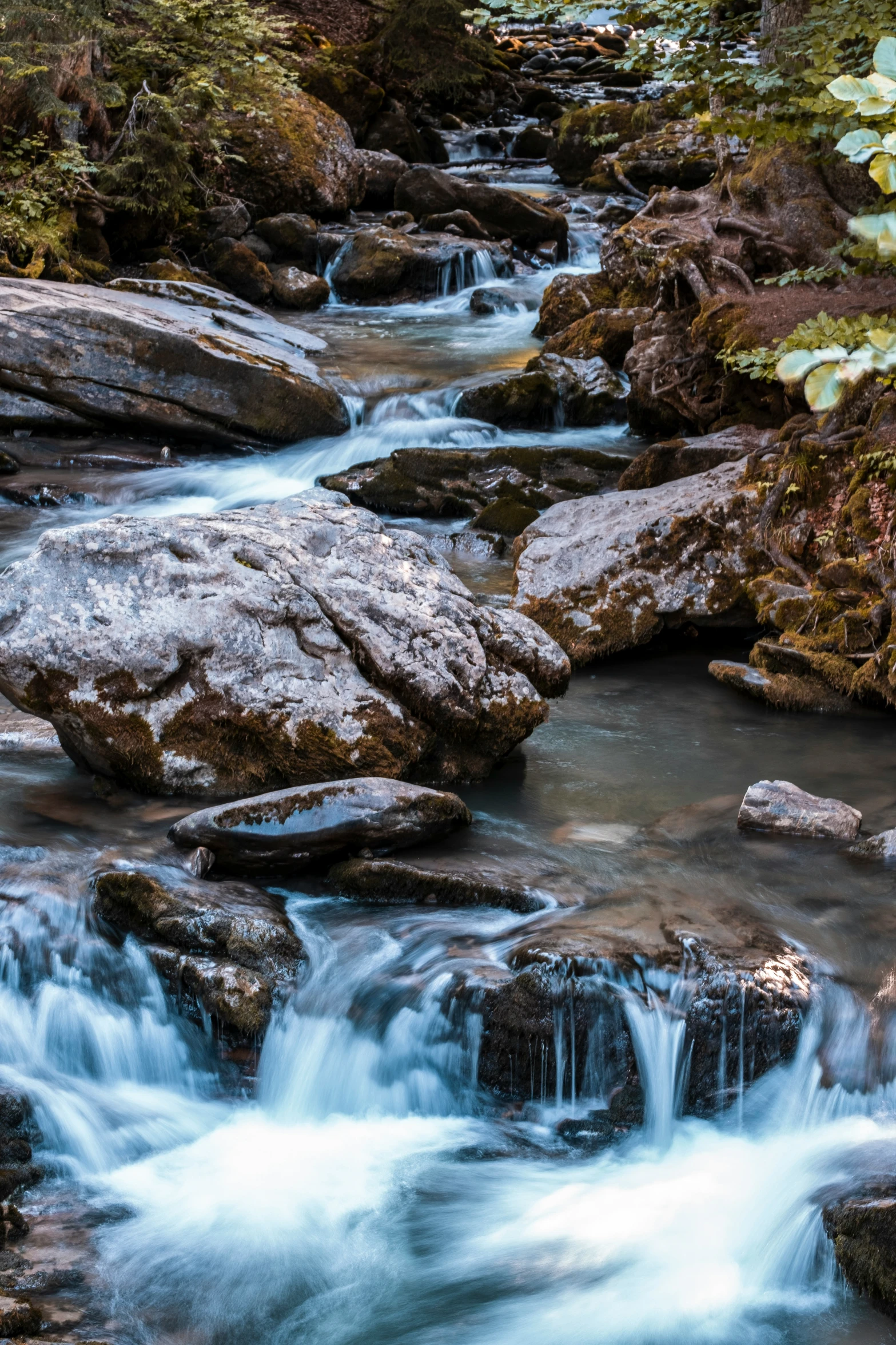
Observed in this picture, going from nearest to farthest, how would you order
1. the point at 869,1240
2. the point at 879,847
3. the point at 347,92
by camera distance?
the point at 869,1240 → the point at 879,847 → the point at 347,92

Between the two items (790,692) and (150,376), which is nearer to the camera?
(790,692)

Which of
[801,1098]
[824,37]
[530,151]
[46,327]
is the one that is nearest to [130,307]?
[46,327]

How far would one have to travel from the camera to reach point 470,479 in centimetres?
1048

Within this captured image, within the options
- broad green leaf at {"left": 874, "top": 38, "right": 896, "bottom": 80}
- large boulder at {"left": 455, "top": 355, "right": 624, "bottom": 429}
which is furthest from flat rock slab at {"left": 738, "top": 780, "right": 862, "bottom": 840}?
large boulder at {"left": 455, "top": 355, "right": 624, "bottom": 429}

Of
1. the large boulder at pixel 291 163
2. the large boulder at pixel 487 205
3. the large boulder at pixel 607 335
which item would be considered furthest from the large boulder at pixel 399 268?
the large boulder at pixel 607 335

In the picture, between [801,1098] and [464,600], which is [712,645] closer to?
[464,600]

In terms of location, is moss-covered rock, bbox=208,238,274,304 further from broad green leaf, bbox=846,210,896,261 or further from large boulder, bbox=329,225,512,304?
broad green leaf, bbox=846,210,896,261

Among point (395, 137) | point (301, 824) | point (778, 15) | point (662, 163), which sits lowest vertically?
point (301, 824)

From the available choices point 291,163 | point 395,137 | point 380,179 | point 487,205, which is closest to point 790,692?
point 487,205

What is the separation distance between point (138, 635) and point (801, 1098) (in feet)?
10.9

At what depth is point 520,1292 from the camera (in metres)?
3.58

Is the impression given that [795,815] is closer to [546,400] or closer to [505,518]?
[505,518]

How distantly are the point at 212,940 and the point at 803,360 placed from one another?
3332 mm

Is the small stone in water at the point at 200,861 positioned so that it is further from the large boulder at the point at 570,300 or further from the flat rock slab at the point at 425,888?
the large boulder at the point at 570,300
